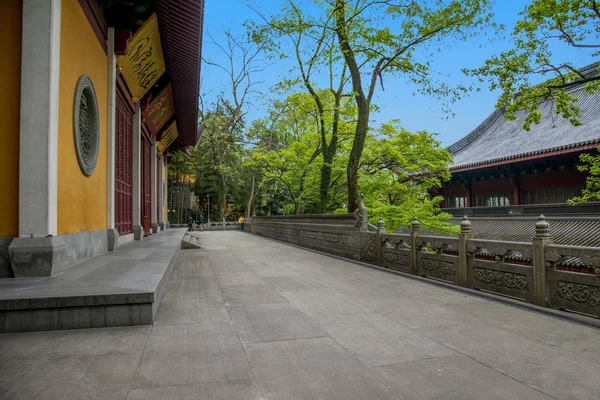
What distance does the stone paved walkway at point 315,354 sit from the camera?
2.38 meters

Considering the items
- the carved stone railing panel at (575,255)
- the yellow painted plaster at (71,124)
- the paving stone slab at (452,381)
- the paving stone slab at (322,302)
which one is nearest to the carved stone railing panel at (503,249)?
the carved stone railing panel at (575,255)

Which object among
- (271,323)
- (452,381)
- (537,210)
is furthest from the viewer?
(537,210)

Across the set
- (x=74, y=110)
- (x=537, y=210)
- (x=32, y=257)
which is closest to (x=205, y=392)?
(x=32, y=257)

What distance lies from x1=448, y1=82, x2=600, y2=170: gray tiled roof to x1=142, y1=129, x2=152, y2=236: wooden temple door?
40.5ft

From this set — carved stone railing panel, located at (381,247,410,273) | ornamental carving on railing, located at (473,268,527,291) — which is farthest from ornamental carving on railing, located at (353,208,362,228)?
ornamental carving on railing, located at (473,268,527,291)

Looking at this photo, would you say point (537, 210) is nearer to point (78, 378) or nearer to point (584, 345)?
point (584, 345)

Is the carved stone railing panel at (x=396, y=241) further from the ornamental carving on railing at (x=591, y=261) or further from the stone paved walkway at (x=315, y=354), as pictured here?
the ornamental carving on railing at (x=591, y=261)

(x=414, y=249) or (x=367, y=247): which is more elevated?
(x=414, y=249)

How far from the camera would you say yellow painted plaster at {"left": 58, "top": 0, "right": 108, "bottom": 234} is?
16.3 ft

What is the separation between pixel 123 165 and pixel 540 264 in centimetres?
845

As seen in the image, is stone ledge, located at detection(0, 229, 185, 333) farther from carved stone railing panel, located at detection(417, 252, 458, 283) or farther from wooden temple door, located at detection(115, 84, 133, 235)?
wooden temple door, located at detection(115, 84, 133, 235)

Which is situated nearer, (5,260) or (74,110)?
(5,260)

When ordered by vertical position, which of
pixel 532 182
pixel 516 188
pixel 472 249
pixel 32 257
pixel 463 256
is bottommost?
pixel 463 256

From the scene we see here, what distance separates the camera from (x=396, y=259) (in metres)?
7.55
